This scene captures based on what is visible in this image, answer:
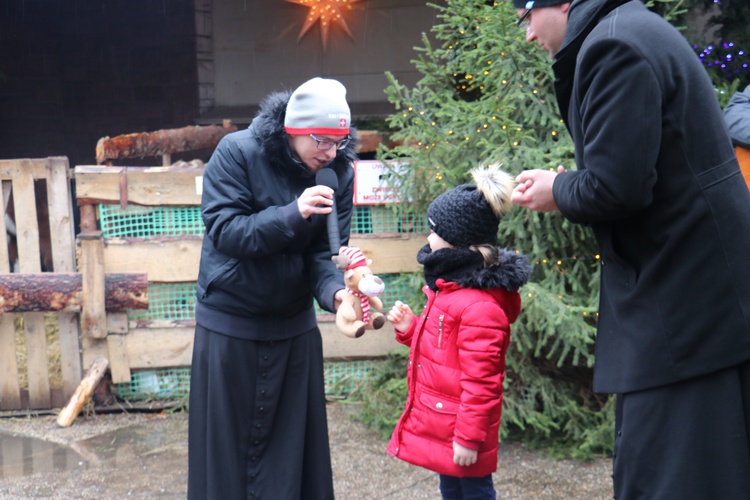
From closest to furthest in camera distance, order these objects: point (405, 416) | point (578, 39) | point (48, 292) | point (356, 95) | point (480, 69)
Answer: point (578, 39), point (405, 416), point (480, 69), point (48, 292), point (356, 95)

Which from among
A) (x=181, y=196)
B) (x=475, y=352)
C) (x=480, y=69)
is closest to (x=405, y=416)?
(x=475, y=352)

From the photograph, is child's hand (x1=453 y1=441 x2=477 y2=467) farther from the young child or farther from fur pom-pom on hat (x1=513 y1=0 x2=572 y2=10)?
fur pom-pom on hat (x1=513 y1=0 x2=572 y2=10)

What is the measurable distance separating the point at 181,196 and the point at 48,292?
1.03 metres

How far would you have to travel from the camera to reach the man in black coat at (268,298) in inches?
122

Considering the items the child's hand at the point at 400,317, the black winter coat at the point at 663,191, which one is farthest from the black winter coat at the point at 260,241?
the black winter coat at the point at 663,191

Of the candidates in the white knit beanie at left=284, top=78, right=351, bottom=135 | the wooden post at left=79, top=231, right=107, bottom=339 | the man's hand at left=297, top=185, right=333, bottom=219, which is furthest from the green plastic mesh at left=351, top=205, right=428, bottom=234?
the man's hand at left=297, top=185, right=333, bottom=219

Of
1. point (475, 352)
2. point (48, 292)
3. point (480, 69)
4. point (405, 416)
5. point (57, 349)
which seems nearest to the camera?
point (475, 352)

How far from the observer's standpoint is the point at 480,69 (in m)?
4.93

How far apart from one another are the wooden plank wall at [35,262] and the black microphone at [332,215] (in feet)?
9.87

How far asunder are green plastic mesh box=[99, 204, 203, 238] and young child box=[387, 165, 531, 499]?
9.10 ft

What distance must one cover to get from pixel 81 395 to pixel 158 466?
97 cm

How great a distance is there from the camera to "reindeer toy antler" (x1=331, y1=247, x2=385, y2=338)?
9.66 feet

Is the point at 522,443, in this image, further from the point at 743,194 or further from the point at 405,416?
the point at 743,194

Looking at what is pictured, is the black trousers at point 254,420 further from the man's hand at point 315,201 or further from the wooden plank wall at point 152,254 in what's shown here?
the wooden plank wall at point 152,254
